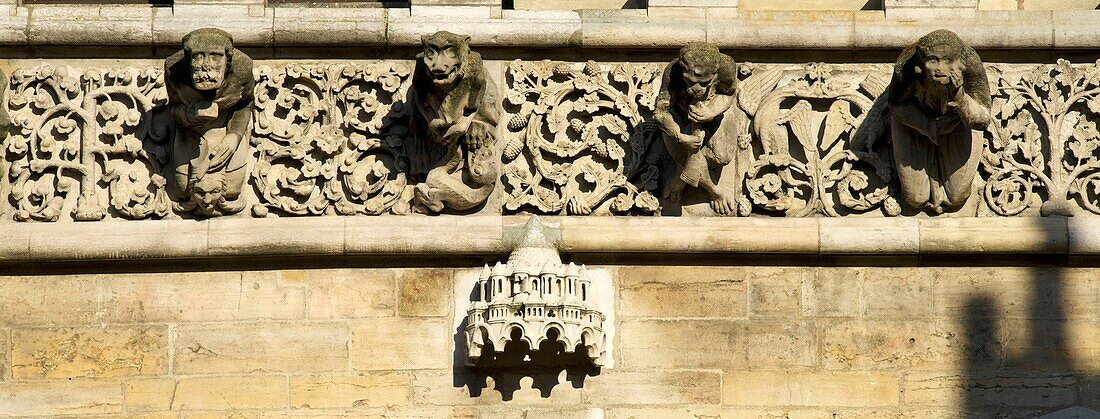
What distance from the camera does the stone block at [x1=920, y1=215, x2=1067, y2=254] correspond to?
10.9 m

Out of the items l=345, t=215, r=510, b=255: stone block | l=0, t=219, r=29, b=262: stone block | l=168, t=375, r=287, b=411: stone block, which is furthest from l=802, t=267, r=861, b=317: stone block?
l=0, t=219, r=29, b=262: stone block

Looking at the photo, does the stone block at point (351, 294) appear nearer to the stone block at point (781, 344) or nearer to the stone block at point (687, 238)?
the stone block at point (687, 238)

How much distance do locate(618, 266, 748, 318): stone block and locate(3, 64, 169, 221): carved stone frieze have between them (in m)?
2.00

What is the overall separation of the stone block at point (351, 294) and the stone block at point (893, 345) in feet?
6.04

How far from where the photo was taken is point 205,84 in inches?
419

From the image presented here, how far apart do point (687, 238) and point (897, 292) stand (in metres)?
0.91

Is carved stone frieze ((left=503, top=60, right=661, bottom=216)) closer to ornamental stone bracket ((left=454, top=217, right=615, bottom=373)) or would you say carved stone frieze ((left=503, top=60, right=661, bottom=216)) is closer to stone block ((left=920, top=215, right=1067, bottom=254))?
ornamental stone bracket ((left=454, top=217, right=615, bottom=373))

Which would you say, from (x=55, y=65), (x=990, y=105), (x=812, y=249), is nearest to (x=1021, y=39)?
(x=990, y=105)

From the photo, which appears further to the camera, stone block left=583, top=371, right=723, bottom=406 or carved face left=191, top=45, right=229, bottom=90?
stone block left=583, top=371, right=723, bottom=406

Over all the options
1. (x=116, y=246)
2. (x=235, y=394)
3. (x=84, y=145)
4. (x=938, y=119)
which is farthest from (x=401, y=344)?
(x=938, y=119)

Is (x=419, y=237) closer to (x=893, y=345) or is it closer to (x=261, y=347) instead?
(x=261, y=347)

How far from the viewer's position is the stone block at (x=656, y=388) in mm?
10750

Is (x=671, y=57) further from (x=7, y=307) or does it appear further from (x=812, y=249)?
(x=7, y=307)

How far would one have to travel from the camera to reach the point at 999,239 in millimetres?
10898
